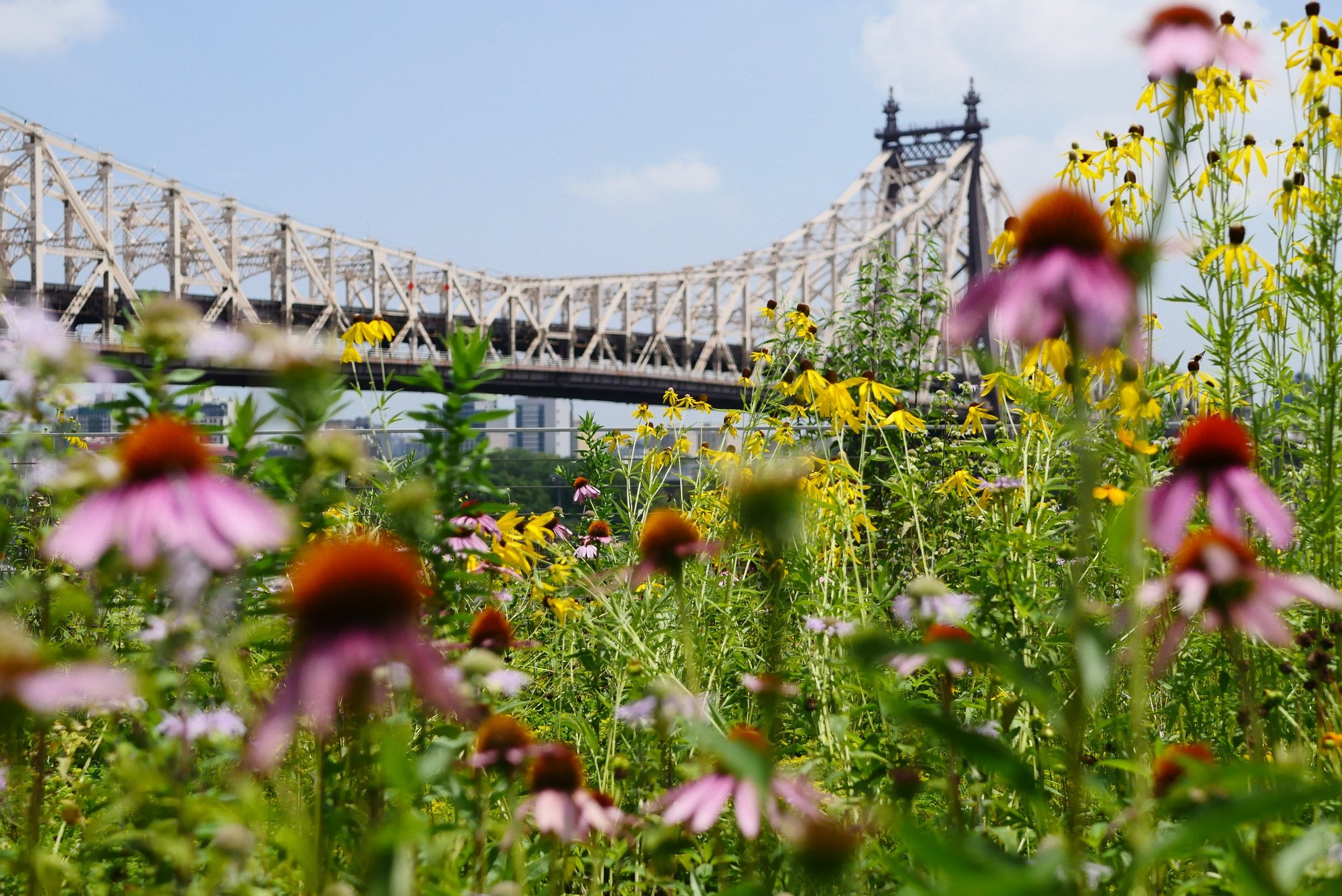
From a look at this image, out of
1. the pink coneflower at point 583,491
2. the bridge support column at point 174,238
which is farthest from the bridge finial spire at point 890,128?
the pink coneflower at point 583,491

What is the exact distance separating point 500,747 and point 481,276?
32.8 metres

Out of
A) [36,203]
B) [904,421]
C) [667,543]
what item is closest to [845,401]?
[904,421]

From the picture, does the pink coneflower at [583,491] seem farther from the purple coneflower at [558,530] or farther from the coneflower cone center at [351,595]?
the coneflower cone center at [351,595]

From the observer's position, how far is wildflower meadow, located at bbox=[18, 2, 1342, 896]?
28.7 inches

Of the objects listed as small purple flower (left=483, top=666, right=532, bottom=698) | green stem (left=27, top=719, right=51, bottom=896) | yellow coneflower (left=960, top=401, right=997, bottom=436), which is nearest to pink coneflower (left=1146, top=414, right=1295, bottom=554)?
small purple flower (left=483, top=666, right=532, bottom=698)

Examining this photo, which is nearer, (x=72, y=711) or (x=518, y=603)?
(x=72, y=711)

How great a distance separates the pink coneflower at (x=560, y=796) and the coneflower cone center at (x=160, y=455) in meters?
0.39

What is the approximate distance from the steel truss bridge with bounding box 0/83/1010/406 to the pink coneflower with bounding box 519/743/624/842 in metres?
18.9

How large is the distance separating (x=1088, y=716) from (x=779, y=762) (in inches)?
19.8

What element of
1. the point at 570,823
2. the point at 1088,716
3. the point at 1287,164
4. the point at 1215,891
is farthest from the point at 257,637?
the point at 1287,164

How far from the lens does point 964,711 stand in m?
1.79

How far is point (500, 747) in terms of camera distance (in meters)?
0.96

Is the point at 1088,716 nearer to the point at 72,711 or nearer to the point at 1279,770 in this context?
the point at 1279,770

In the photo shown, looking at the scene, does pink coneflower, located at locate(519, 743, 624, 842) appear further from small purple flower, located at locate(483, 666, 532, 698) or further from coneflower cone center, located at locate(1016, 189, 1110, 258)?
coneflower cone center, located at locate(1016, 189, 1110, 258)
